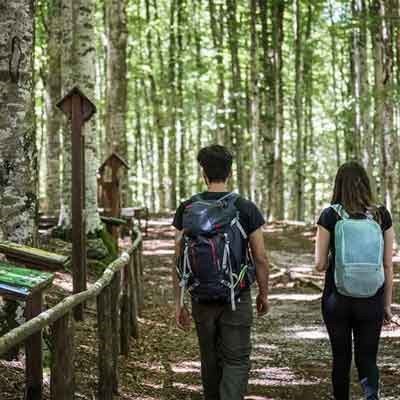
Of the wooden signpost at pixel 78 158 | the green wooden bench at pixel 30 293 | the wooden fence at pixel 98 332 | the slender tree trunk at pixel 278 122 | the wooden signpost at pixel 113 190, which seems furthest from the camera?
the slender tree trunk at pixel 278 122

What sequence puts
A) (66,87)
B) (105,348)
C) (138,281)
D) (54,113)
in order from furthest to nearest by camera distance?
(54,113), (66,87), (138,281), (105,348)

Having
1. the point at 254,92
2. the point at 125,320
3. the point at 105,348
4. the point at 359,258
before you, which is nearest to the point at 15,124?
the point at 105,348

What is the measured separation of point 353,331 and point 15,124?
3.12 metres

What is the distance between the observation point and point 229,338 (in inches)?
190

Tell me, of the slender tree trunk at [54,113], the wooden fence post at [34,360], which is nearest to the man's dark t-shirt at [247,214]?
the wooden fence post at [34,360]

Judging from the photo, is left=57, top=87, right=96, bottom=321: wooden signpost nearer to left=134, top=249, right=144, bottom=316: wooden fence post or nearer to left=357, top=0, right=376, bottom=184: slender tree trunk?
left=134, top=249, right=144, bottom=316: wooden fence post

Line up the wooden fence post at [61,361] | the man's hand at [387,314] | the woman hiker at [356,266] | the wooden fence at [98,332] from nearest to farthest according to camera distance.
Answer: the wooden fence at [98,332] → the wooden fence post at [61,361] → the woman hiker at [356,266] → the man's hand at [387,314]

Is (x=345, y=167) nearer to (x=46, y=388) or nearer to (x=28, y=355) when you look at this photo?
(x=28, y=355)

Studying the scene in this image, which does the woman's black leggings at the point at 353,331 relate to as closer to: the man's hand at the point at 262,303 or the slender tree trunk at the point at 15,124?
the man's hand at the point at 262,303

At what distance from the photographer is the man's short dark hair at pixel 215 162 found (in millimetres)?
4832

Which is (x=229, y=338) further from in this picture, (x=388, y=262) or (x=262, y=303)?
(x=388, y=262)

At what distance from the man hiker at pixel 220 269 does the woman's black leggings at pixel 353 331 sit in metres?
0.48

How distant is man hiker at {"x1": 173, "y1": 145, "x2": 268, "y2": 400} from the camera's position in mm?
4664

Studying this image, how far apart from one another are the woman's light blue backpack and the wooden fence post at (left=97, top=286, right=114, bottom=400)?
1796 mm
